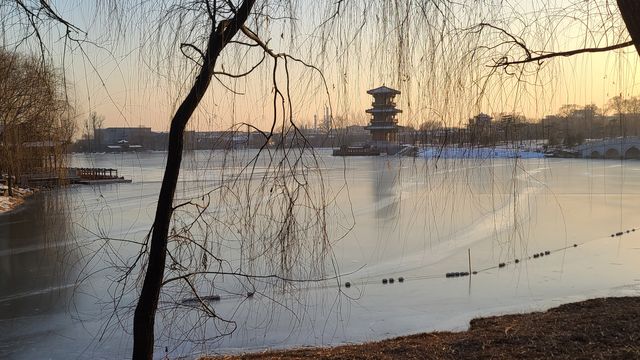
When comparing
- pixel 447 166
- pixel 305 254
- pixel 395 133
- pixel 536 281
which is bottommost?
pixel 536 281

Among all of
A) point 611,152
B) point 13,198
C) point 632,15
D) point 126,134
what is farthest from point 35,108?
point 13,198

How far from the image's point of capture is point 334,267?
358cm

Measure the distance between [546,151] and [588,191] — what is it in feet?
82.7

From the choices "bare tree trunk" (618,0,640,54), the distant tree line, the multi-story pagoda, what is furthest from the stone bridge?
the distant tree line

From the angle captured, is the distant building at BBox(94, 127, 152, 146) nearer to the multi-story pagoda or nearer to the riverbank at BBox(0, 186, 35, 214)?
the multi-story pagoda

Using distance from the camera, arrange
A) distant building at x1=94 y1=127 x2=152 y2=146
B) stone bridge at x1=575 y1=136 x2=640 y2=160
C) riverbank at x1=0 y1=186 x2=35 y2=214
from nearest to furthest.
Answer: distant building at x1=94 y1=127 x2=152 y2=146 < stone bridge at x1=575 y1=136 x2=640 y2=160 < riverbank at x1=0 y1=186 x2=35 y2=214

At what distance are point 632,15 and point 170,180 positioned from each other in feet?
7.32

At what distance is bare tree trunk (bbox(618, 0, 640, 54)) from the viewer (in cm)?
226

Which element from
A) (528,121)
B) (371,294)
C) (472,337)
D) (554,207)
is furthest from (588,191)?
(528,121)

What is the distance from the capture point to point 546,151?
373cm

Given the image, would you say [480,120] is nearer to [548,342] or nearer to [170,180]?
[170,180]

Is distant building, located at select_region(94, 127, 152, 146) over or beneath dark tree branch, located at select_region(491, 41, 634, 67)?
beneath

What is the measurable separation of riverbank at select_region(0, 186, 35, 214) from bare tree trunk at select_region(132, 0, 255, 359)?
84.7 feet

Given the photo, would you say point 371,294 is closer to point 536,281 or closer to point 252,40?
point 536,281
